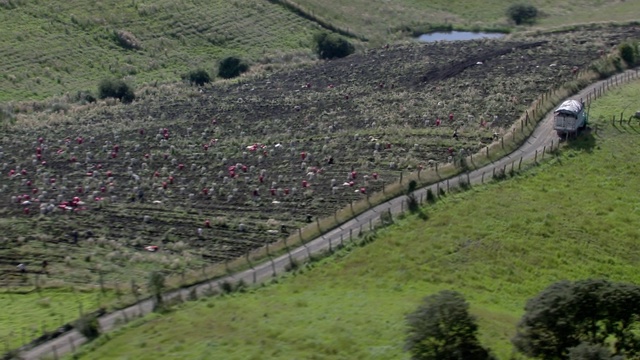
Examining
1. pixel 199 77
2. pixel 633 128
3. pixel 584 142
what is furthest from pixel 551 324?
pixel 199 77

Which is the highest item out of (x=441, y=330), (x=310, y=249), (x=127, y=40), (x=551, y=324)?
(x=127, y=40)

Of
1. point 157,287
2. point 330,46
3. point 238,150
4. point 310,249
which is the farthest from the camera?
point 330,46

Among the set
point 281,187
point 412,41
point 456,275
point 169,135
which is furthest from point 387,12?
point 456,275

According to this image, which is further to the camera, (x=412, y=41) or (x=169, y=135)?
(x=412, y=41)

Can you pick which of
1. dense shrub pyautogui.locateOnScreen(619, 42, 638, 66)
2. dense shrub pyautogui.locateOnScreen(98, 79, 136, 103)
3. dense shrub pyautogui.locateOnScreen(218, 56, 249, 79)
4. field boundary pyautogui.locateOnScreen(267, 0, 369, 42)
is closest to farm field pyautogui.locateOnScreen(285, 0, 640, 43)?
field boundary pyautogui.locateOnScreen(267, 0, 369, 42)

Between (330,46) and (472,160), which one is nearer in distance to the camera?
(472,160)

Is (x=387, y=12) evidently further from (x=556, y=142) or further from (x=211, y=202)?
(x=211, y=202)

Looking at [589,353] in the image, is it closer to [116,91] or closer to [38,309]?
[38,309]
